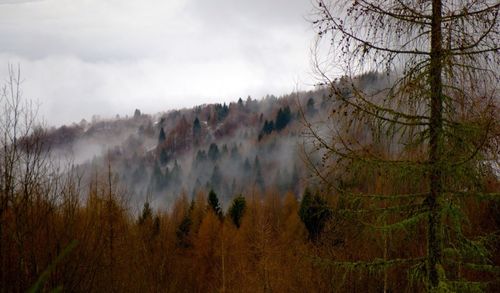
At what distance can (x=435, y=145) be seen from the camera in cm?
532

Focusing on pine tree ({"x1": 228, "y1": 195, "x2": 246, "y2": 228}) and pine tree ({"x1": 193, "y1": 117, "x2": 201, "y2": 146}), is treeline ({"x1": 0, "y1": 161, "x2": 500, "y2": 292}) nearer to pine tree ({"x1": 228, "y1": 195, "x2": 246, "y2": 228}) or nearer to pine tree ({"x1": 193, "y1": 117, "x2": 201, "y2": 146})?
pine tree ({"x1": 228, "y1": 195, "x2": 246, "y2": 228})

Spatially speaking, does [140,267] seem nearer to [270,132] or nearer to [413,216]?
[413,216]

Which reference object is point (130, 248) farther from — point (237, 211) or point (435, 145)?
point (237, 211)

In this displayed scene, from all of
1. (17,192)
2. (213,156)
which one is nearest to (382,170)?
(17,192)

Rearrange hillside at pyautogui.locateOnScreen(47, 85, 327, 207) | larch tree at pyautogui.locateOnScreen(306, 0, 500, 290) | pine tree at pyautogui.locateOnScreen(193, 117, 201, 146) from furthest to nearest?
pine tree at pyautogui.locateOnScreen(193, 117, 201, 146) → hillside at pyautogui.locateOnScreen(47, 85, 327, 207) → larch tree at pyautogui.locateOnScreen(306, 0, 500, 290)

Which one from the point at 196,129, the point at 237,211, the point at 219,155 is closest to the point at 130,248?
the point at 237,211

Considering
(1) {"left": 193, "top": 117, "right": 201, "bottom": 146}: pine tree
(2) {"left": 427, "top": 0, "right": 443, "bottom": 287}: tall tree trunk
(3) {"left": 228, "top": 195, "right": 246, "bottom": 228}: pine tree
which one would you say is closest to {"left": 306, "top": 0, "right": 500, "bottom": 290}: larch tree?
(2) {"left": 427, "top": 0, "right": 443, "bottom": 287}: tall tree trunk

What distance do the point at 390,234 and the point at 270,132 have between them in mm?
111185

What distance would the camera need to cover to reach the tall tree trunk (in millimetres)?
5180

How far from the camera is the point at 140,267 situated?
12.2 meters

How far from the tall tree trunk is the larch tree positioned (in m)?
0.01

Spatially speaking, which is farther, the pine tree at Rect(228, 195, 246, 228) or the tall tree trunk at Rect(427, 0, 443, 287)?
the pine tree at Rect(228, 195, 246, 228)

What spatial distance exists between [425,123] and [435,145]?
289 millimetres

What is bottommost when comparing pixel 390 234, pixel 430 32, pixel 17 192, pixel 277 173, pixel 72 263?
pixel 277 173
